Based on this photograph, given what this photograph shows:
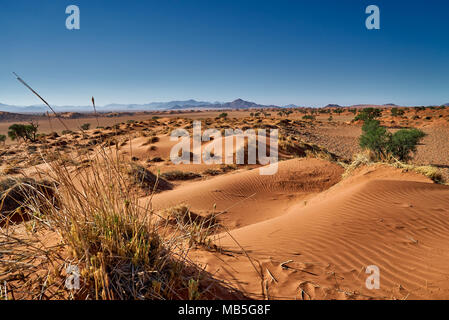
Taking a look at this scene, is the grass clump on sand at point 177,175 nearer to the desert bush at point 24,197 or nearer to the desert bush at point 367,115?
the desert bush at point 24,197

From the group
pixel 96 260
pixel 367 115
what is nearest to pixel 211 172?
pixel 96 260

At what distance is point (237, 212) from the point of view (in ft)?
23.3

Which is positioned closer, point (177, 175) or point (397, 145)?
point (177, 175)

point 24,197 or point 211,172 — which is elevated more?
point 24,197

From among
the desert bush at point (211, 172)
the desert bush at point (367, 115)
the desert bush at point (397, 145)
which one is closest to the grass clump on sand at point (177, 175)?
the desert bush at point (211, 172)

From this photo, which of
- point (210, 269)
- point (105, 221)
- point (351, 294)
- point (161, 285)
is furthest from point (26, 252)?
point (351, 294)

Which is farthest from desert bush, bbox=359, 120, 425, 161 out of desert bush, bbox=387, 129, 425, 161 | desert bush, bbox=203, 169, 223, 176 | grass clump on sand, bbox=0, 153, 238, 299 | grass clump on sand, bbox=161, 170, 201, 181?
grass clump on sand, bbox=0, 153, 238, 299

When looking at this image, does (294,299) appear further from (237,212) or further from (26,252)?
(237,212)

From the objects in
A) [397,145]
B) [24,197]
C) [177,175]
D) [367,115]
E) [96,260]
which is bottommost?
[177,175]

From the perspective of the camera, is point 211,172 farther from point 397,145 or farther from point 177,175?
point 397,145

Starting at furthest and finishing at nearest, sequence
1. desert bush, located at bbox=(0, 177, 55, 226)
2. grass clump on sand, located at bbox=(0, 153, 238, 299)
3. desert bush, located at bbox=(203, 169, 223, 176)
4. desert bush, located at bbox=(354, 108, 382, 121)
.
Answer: desert bush, located at bbox=(354, 108, 382, 121)
desert bush, located at bbox=(203, 169, 223, 176)
desert bush, located at bbox=(0, 177, 55, 226)
grass clump on sand, located at bbox=(0, 153, 238, 299)

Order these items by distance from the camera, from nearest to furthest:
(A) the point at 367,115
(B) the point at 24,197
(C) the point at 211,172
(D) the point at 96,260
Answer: (D) the point at 96,260, (B) the point at 24,197, (C) the point at 211,172, (A) the point at 367,115

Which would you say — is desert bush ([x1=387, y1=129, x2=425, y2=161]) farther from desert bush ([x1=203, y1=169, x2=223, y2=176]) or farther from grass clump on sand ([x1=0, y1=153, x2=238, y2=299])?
Answer: grass clump on sand ([x1=0, y1=153, x2=238, y2=299])
